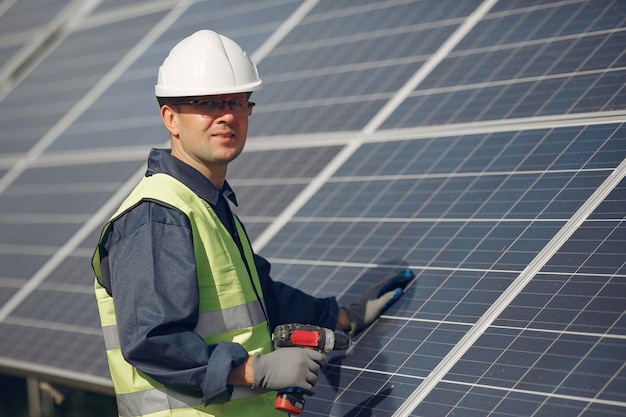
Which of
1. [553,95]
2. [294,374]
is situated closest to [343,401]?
[294,374]

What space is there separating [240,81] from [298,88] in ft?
11.5

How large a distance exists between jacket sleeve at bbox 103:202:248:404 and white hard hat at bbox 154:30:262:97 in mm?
712

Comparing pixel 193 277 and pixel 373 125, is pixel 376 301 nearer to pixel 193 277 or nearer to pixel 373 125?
pixel 193 277

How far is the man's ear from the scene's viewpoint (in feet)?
16.5

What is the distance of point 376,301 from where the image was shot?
18.8ft

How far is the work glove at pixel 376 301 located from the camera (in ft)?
18.8

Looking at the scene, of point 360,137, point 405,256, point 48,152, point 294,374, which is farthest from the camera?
point 48,152

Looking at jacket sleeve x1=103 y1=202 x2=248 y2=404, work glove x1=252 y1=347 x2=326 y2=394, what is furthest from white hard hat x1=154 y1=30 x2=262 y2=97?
work glove x1=252 y1=347 x2=326 y2=394

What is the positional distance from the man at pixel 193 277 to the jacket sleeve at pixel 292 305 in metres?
0.37

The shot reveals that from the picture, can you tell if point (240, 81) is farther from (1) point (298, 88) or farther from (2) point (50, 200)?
(2) point (50, 200)

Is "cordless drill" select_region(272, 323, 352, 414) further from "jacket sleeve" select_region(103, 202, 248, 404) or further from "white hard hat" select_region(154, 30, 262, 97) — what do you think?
"white hard hat" select_region(154, 30, 262, 97)

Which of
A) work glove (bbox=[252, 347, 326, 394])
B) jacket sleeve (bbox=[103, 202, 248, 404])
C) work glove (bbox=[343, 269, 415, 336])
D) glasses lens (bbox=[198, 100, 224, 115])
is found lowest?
work glove (bbox=[343, 269, 415, 336])

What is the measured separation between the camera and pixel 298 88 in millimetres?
8469

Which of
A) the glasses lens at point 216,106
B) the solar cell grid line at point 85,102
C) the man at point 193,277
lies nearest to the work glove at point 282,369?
the man at point 193,277
